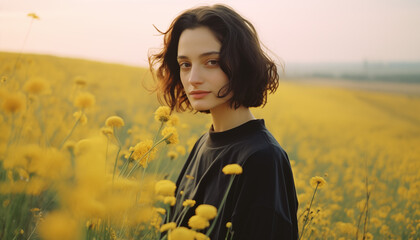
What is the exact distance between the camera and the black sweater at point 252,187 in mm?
1202

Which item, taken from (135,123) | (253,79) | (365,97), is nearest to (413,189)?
(253,79)

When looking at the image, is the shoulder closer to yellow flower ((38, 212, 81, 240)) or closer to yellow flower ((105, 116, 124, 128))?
yellow flower ((105, 116, 124, 128))

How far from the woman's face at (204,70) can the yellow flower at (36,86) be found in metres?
0.60

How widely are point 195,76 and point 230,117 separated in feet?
0.87

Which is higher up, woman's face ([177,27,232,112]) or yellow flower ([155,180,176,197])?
woman's face ([177,27,232,112])

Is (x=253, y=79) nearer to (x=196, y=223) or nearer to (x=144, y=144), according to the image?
(x=144, y=144)

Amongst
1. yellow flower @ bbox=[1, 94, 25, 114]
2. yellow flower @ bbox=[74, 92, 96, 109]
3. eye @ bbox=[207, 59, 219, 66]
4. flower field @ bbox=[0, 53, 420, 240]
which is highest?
eye @ bbox=[207, 59, 219, 66]

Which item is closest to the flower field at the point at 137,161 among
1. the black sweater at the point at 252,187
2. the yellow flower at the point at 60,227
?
the yellow flower at the point at 60,227

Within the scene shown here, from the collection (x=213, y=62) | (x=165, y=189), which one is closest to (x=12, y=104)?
(x=165, y=189)

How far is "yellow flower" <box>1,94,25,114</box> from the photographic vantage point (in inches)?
38.6

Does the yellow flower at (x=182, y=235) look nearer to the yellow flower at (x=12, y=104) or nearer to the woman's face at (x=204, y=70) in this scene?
the yellow flower at (x=12, y=104)

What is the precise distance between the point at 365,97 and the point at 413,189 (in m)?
17.3

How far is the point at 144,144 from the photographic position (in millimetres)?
1259

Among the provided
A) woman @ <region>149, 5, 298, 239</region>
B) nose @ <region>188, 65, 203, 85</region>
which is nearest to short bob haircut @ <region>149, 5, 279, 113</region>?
woman @ <region>149, 5, 298, 239</region>
